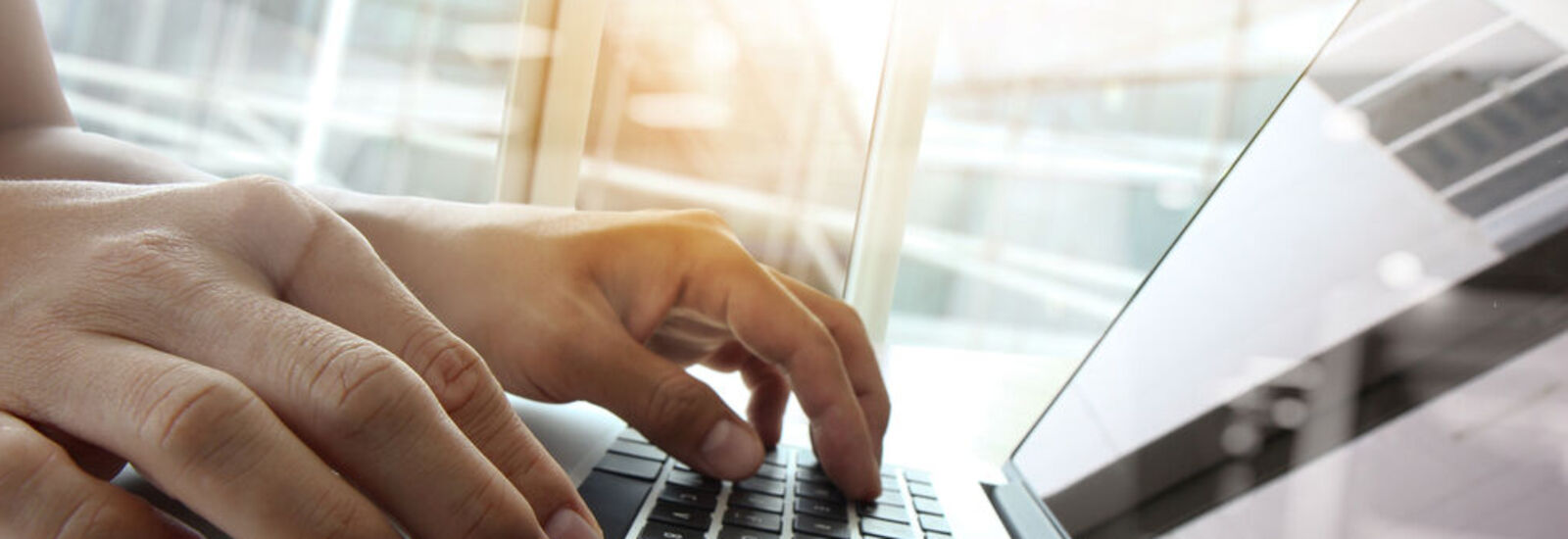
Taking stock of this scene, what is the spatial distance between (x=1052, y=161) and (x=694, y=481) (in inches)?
143

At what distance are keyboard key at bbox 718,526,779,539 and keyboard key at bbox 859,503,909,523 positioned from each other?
96 mm

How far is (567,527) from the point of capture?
295 mm

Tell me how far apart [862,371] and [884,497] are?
133 mm

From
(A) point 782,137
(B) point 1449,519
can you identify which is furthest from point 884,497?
(A) point 782,137

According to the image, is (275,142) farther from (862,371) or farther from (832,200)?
(862,371)

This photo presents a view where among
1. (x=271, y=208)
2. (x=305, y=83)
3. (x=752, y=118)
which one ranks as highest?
(x=752, y=118)

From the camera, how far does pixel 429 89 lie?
3348mm

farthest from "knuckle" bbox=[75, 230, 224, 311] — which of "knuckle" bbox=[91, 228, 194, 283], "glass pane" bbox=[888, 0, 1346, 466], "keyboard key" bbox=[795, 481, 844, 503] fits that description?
"glass pane" bbox=[888, 0, 1346, 466]

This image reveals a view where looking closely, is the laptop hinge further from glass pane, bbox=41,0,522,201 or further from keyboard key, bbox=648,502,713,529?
glass pane, bbox=41,0,522,201

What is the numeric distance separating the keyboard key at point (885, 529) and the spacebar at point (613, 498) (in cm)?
12

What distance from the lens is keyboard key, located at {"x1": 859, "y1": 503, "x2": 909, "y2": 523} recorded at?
0.50m

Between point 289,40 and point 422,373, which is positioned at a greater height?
point 289,40

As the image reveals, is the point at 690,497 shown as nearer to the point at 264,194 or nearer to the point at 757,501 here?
the point at 757,501

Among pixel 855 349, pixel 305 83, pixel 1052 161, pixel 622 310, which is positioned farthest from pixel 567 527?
pixel 1052 161
